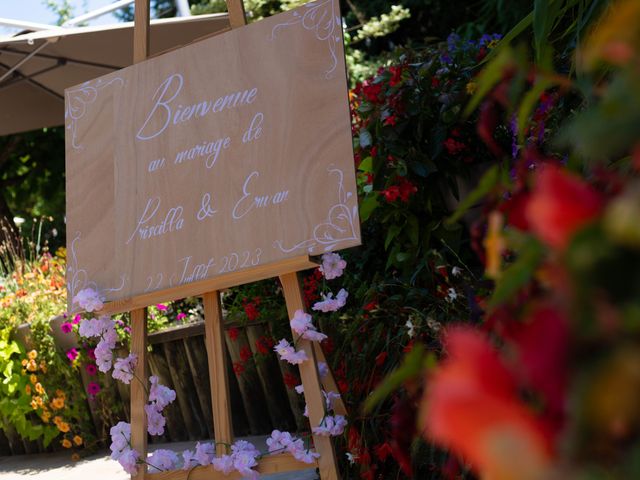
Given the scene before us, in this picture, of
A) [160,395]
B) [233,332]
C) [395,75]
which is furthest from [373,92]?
[160,395]

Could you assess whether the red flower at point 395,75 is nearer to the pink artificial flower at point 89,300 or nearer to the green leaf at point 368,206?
the green leaf at point 368,206

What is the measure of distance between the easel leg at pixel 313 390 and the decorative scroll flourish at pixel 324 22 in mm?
611

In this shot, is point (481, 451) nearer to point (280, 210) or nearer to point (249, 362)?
point (280, 210)

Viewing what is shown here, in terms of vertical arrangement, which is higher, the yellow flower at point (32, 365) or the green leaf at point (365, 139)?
the green leaf at point (365, 139)

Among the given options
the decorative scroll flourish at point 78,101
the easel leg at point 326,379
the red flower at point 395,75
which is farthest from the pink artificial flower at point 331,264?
the red flower at point 395,75

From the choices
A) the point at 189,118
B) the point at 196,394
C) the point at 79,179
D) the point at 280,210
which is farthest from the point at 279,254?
the point at 196,394

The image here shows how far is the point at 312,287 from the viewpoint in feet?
10.7

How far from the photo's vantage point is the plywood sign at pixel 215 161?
2.26 metres

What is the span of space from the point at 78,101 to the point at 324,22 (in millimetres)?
962

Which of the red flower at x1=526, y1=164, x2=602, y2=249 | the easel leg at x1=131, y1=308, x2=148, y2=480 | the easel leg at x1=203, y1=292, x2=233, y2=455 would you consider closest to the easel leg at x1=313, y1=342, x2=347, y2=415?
the easel leg at x1=203, y1=292, x2=233, y2=455

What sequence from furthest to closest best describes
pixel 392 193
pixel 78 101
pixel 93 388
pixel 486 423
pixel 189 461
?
1. pixel 93 388
2. pixel 392 193
3. pixel 78 101
4. pixel 189 461
5. pixel 486 423

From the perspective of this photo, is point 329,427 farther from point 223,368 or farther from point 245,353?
point 245,353

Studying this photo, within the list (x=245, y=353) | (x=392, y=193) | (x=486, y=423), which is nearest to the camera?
(x=486, y=423)

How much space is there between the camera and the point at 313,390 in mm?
2318
